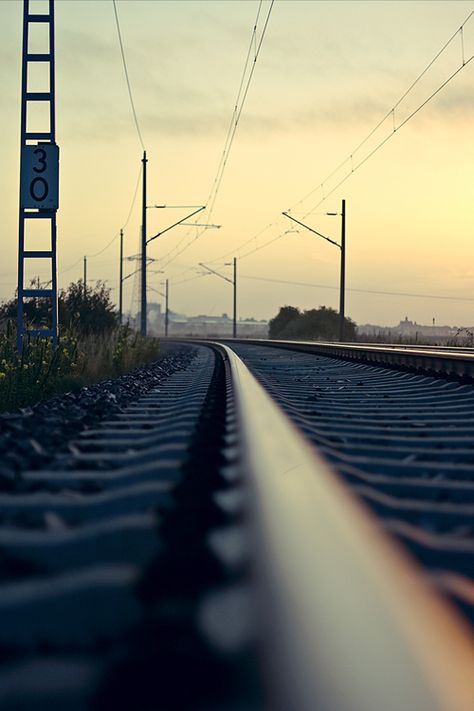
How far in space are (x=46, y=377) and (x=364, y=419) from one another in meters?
5.33

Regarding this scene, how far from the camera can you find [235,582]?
148 centimetres

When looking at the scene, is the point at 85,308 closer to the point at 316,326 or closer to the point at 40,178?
the point at 40,178

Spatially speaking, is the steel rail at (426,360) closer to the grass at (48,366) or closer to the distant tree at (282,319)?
the grass at (48,366)

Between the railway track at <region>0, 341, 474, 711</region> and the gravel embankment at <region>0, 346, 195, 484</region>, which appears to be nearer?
the railway track at <region>0, 341, 474, 711</region>

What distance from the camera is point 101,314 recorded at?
27.4m

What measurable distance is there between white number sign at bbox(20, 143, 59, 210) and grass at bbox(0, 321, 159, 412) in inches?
85.9

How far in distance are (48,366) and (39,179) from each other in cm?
489

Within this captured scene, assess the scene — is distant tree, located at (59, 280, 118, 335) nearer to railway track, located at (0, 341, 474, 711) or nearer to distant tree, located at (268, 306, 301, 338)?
railway track, located at (0, 341, 474, 711)

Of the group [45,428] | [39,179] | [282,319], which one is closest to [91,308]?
[39,179]

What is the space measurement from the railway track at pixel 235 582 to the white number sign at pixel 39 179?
11.7 metres

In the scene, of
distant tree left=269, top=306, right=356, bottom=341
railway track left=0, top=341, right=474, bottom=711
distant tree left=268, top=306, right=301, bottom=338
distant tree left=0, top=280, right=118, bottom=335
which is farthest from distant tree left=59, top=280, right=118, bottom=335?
distant tree left=268, top=306, right=301, bottom=338

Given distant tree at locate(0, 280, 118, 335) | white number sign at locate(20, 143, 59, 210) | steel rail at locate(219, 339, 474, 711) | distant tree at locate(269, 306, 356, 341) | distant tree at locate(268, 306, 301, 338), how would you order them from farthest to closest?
distant tree at locate(268, 306, 301, 338) → distant tree at locate(269, 306, 356, 341) → distant tree at locate(0, 280, 118, 335) → white number sign at locate(20, 143, 59, 210) → steel rail at locate(219, 339, 474, 711)

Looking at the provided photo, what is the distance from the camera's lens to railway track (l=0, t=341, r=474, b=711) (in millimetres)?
1155

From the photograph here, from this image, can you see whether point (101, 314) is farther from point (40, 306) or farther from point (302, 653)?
point (302, 653)
